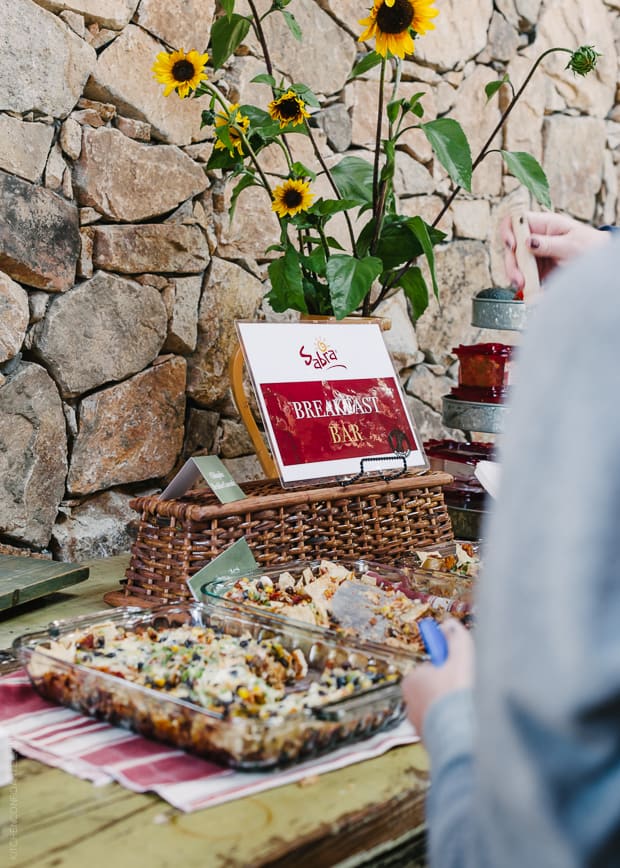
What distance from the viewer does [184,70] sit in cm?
167

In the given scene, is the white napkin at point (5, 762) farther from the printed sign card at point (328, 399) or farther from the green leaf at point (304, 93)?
the green leaf at point (304, 93)

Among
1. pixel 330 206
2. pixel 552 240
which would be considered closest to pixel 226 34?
pixel 330 206

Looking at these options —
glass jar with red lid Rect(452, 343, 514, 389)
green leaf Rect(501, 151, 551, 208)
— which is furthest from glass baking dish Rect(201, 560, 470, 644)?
green leaf Rect(501, 151, 551, 208)

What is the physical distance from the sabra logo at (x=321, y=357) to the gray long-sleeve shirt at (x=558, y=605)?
1.21m

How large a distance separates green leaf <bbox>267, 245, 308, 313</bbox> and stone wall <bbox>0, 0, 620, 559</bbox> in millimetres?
250

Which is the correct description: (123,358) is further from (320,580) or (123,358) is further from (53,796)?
(53,796)

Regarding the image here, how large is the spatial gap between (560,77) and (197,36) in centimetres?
148

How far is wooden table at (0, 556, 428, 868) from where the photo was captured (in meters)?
0.76

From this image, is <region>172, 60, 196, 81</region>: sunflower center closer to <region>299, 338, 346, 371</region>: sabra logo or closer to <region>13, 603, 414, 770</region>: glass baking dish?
<region>299, 338, 346, 371</region>: sabra logo

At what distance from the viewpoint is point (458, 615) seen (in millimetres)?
1237

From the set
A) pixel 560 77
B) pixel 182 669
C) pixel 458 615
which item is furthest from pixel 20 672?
pixel 560 77

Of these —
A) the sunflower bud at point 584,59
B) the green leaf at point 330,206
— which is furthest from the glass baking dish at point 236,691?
the sunflower bud at point 584,59

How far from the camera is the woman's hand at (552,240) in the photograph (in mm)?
1298

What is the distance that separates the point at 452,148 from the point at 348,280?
1.08ft
